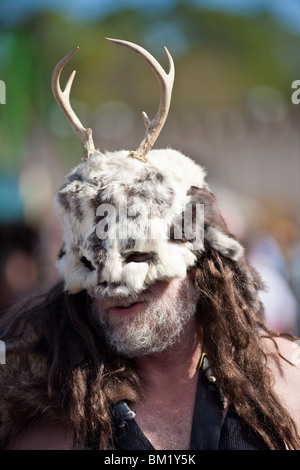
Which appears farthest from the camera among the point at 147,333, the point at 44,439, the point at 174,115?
the point at 174,115

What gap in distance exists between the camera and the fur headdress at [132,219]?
2367 mm

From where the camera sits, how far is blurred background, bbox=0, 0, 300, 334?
5.33 m

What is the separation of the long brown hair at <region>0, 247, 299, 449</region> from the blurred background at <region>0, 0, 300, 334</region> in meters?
0.83

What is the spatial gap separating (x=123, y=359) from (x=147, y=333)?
178 millimetres

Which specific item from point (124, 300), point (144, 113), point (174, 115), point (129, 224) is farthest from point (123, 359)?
point (174, 115)

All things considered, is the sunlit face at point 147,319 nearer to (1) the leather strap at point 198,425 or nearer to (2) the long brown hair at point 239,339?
(2) the long brown hair at point 239,339

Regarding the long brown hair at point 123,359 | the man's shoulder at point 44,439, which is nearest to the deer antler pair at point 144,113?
the long brown hair at point 123,359

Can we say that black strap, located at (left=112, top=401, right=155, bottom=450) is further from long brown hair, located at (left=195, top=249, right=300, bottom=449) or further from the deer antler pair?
the deer antler pair

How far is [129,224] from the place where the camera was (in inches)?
93.0

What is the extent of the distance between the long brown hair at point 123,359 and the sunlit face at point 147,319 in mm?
89

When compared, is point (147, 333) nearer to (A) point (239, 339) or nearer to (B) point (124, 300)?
(B) point (124, 300)

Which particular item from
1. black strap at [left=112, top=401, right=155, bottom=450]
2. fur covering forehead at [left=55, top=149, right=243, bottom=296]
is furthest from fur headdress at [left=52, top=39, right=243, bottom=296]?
black strap at [left=112, top=401, right=155, bottom=450]
